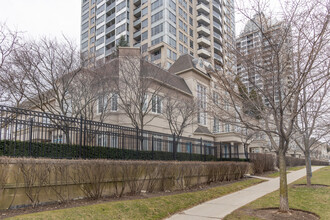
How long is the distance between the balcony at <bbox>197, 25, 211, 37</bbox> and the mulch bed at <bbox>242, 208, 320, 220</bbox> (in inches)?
1887

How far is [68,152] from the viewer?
891 cm

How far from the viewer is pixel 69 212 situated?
645cm

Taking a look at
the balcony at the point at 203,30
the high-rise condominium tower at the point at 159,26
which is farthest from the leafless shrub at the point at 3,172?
the balcony at the point at 203,30

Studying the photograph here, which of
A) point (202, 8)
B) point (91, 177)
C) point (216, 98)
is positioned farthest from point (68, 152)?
point (202, 8)

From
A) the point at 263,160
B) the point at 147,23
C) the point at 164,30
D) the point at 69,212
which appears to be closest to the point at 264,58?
the point at 69,212

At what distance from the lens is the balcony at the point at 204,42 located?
170 ft

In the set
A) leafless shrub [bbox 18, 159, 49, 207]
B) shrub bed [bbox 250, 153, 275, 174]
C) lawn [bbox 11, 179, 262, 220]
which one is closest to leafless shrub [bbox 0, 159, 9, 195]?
leafless shrub [bbox 18, 159, 49, 207]

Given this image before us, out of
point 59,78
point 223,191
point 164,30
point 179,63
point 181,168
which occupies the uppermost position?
point 164,30

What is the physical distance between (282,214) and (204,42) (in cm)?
4778

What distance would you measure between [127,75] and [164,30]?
29.6 metres

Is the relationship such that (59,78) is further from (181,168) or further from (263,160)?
(263,160)

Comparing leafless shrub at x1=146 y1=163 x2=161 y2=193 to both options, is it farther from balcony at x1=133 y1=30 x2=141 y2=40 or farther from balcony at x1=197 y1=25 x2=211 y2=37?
Answer: balcony at x1=197 y1=25 x2=211 y2=37

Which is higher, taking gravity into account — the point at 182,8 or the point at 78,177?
the point at 182,8

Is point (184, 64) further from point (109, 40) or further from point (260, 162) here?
point (109, 40)
